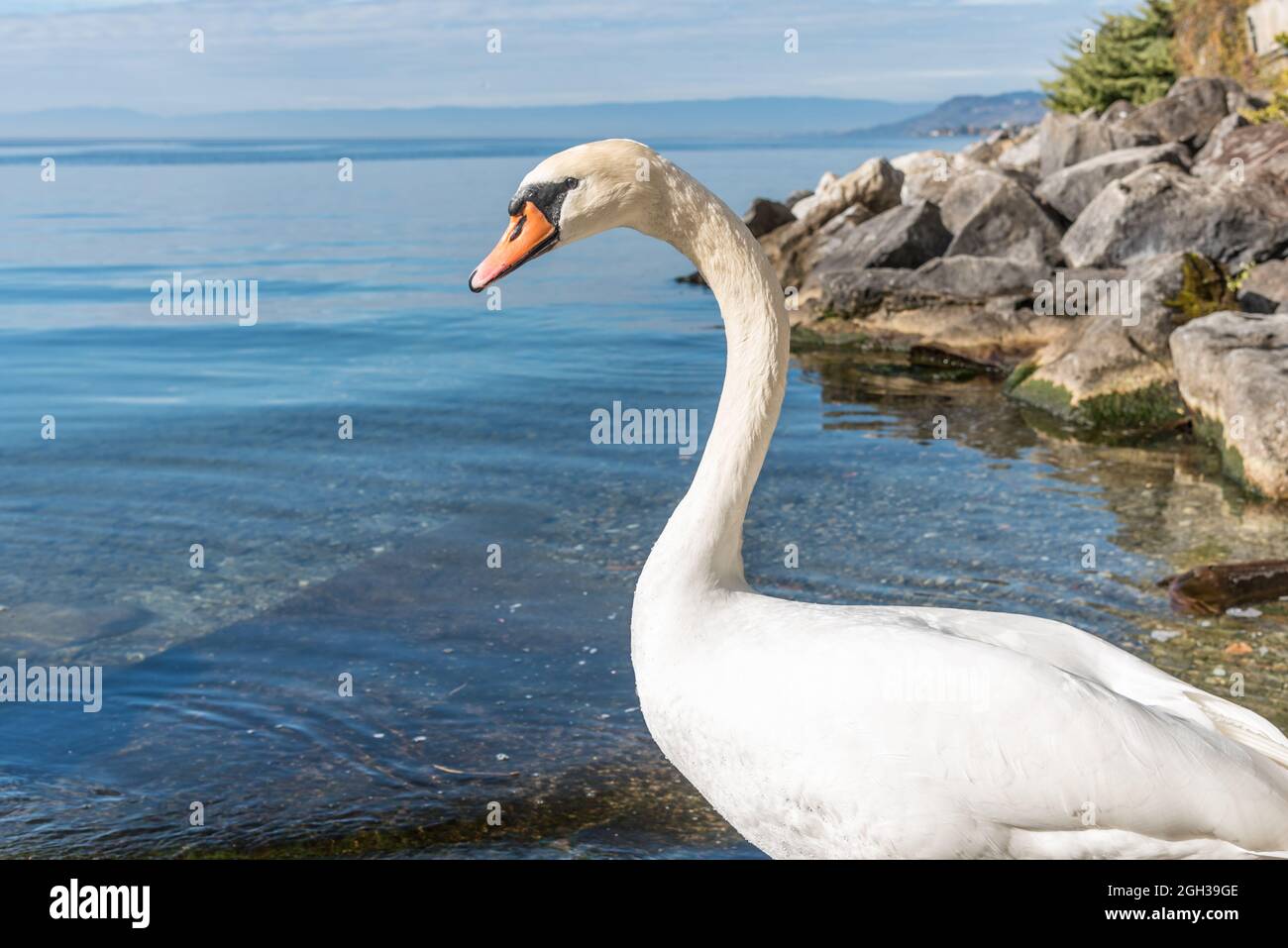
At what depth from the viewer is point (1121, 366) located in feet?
45.9

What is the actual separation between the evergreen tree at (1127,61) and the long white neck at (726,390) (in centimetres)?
3186

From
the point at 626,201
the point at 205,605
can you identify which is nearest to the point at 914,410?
the point at 205,605

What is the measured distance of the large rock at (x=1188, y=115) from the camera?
24844 mm

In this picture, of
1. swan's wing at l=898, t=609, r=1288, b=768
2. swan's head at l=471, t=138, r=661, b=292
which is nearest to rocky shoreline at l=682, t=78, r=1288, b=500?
swan's wing at l=898, t=609, r=1288, b=768

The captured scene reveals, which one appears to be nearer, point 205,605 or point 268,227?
point 205,605

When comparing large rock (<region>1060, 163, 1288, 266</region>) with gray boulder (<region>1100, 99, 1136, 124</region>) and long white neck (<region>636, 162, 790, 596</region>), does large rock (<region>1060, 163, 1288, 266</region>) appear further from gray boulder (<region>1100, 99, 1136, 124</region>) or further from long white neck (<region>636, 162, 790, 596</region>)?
long white neck (<region>636, 162, 790, 596</region>)

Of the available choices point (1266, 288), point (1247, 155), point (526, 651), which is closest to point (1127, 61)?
point (1247, 155)

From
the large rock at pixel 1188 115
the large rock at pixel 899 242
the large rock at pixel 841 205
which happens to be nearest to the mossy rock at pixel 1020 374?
the large rock at pixel 899 242

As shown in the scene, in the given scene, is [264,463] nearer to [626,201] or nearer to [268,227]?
[626,201]

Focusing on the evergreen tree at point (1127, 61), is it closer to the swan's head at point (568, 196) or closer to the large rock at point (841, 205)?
the large rock at point (841, 205)

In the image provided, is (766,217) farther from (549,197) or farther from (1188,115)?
(549,197)

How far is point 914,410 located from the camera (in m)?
15.3
